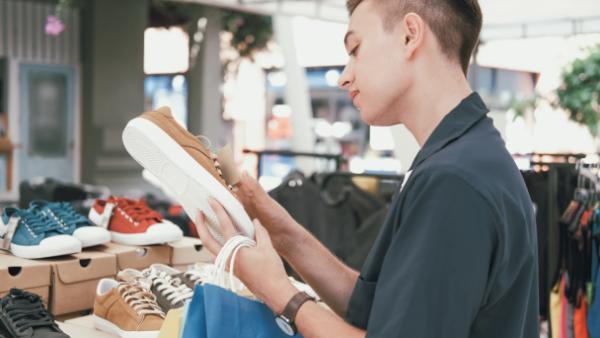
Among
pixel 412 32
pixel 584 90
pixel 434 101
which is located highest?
pixel 584 90

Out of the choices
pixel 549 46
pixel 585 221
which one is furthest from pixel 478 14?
pixel 549 46

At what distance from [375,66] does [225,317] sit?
1.63 feet

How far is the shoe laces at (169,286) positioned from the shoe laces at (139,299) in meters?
0.03

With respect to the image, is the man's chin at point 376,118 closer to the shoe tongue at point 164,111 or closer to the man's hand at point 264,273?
the man's hand at point 264,273

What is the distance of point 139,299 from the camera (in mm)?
1588

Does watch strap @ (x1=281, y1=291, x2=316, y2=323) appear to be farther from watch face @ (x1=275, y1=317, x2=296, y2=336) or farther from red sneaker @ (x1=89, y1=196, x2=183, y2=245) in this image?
red sneaker @ (x1=89, y1=196, x2=183, y2=245)

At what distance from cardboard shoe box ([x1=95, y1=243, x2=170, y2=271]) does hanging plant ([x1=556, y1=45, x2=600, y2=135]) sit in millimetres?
5977

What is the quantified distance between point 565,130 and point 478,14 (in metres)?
7.99

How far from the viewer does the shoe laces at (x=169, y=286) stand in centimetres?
160

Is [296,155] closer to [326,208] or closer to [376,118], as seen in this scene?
[326,208]

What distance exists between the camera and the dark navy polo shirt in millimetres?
952

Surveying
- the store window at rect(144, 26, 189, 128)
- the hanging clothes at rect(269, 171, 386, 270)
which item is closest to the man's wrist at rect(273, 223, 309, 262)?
the hanging clothes at rect(269, 171, 386, 270)

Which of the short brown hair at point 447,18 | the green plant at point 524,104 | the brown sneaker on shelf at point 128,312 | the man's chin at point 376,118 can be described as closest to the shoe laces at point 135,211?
the brown sneaker on shelf at point 128,312

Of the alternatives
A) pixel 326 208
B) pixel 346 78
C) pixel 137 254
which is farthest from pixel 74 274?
pixel 326 208
